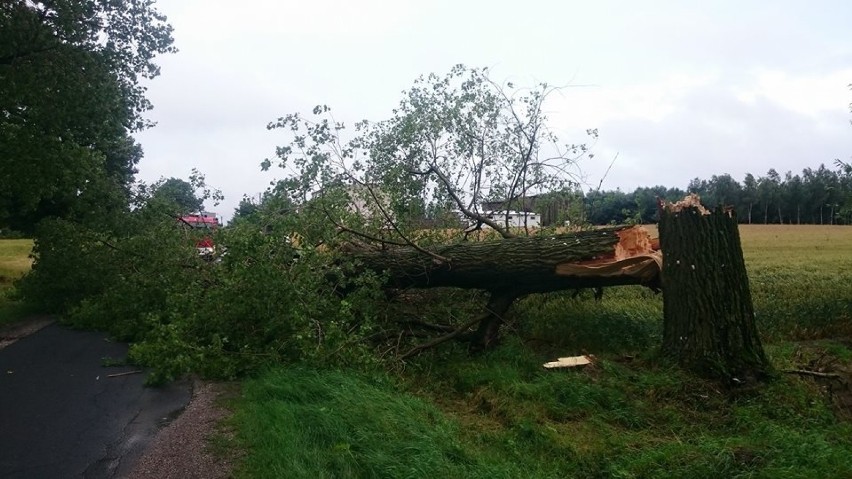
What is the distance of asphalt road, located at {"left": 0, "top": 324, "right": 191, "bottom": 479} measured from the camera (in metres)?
4.41

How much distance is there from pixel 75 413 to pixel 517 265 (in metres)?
4.62

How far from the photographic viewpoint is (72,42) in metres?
9.65

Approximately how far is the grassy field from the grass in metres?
8.85

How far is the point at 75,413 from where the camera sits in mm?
5602

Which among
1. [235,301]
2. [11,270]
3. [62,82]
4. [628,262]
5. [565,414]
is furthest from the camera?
[11,270]

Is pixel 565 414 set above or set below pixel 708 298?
below

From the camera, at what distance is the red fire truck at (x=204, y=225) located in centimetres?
931

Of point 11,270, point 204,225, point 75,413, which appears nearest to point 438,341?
point 75,413

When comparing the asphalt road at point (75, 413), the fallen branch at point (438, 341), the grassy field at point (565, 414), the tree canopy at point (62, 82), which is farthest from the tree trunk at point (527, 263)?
the tree canopy at point (62, 82)

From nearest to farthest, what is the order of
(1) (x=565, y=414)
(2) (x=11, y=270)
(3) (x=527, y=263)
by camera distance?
1. (1) (x=565, y=414)
2. (3) (x=527, y=263)
3. (2) (x=11, y=270)

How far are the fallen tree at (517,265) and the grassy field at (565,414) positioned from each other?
62cm

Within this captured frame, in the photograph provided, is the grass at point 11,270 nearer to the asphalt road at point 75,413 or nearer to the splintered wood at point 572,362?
the asphalt road at point 75,413

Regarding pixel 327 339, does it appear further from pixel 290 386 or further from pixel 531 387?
pixel 531 387

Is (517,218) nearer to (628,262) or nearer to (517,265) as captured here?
(517,265)
